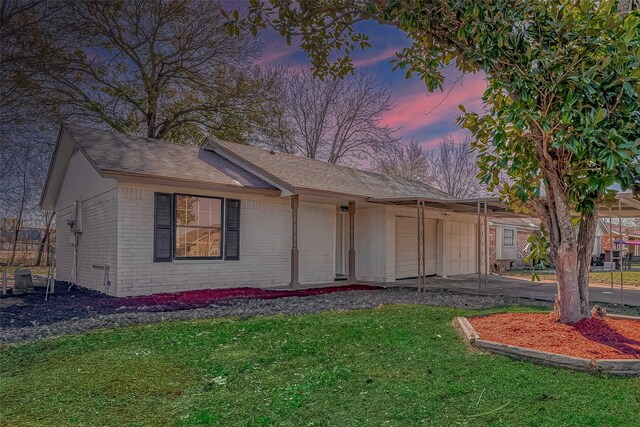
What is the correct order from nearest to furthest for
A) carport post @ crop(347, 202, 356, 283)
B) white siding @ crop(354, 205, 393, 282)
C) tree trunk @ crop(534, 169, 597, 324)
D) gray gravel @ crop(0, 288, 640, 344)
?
1. tree trunk @ crop(534, 169, 597, 324)
2. gray gravel @ crop(0, 288, 640, 344)
3. white siding @ crop(354, 205, 393, 282)
4. carport post @ crop(347, 202, 356, 283)

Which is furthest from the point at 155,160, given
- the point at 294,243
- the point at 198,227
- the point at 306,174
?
the point at 306,174

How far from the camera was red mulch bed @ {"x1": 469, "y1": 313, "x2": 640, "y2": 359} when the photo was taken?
4.33 m

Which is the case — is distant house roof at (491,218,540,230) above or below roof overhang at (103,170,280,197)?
below

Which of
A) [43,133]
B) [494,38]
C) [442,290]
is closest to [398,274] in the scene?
[442,290]

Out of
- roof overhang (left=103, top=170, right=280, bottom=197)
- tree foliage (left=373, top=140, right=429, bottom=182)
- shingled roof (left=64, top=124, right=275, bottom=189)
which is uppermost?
tree foliage (left=373, top=140, right=429, bottom=182)

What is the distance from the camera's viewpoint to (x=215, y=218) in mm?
10297

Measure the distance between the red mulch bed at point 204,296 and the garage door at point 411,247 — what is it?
3083mm

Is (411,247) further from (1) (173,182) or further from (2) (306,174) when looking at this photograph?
(1) (173,182)

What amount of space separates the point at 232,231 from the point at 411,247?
6.40m

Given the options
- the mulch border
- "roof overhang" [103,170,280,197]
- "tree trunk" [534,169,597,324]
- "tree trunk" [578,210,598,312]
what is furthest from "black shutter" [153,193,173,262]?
"tree trunk" [578,210,598,312]

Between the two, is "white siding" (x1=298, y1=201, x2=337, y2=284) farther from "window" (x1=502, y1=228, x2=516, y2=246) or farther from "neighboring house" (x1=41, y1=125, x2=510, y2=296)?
"window" (x1=502, y1=228, x2=516, y2=246)

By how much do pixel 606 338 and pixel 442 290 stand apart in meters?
6.22

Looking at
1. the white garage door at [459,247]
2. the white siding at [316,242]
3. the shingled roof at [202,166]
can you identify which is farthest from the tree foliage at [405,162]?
the white siding at [316,242]

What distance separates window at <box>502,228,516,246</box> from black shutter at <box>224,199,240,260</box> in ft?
50.6
